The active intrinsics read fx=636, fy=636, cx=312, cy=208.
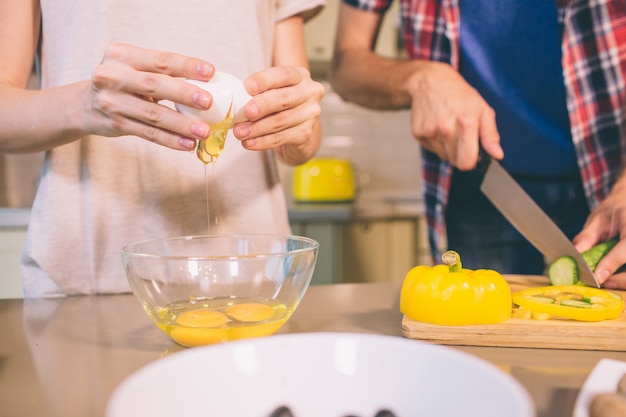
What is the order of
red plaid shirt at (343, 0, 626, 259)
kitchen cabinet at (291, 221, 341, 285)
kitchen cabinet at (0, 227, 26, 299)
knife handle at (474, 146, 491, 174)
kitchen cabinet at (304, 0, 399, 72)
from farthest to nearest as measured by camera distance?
kitchen cabinet at (304, 0, 399, 72), kitchen cabinet at (291, 221, 341, 285), kitchen cabinet at (0, 227, 26, 299), red plaid shirt at (343, 0, 626, 259), knife handle at (474, 146, 491, 174)

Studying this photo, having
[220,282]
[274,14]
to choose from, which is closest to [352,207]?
[274,14]

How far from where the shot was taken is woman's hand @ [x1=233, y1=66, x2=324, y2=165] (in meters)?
0.78

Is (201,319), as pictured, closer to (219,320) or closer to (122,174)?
(219,320)

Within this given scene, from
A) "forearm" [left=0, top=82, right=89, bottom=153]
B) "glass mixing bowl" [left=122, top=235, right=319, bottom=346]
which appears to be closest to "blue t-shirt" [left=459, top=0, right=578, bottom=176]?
"glass mixing bowl" [left=122, top=235, right=319, bottom=346]

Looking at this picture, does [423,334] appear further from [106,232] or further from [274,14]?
[274,14]

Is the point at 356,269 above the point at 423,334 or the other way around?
the other way around

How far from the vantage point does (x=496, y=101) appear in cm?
146

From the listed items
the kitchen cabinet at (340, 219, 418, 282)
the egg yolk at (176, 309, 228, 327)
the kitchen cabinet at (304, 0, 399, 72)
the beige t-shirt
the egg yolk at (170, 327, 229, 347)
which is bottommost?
the kitchen cabinet at (340, 219, 418, 282)

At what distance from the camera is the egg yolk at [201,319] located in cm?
69

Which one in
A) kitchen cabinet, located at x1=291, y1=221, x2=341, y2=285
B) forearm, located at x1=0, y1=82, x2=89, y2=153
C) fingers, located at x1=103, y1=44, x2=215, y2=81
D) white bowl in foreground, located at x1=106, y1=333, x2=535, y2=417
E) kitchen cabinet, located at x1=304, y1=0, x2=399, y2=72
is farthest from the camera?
kitchen cabinet, located at x1=304, y1=0, x2=399, y2=72

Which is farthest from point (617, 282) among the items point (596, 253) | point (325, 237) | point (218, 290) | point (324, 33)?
point (324, 33)

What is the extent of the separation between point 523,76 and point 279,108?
0.79 m

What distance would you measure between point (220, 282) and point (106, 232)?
44 centimetres

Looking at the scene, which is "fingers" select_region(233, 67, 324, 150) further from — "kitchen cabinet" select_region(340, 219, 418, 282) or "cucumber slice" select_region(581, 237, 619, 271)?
"kitchen cabinet" select_region(340, 219, 418, 282)
